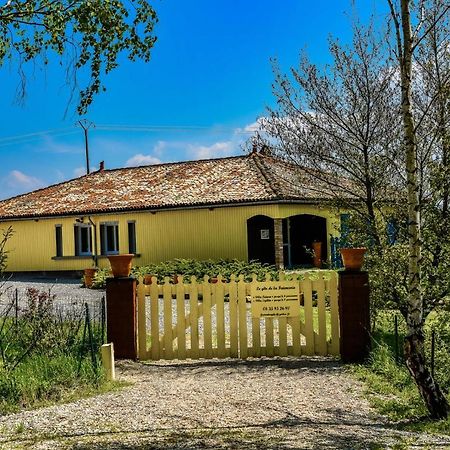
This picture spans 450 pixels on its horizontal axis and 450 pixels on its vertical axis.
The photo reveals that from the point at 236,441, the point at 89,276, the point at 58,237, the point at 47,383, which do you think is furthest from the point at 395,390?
the point at 58,237

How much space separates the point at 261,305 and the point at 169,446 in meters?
4.13

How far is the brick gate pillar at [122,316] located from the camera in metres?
8.77

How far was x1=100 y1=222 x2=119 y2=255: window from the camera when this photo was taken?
2733 centimetres

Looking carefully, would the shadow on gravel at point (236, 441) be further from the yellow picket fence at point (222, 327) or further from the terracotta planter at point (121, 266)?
the terracotta planter at point (121, 266)

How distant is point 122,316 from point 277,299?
2176 millimetres

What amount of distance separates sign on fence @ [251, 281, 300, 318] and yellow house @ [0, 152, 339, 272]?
15.0 meters

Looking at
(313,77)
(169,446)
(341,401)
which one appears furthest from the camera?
(313,77)

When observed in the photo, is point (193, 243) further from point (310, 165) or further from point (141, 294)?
point (141, 294)

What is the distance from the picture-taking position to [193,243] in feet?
83.9

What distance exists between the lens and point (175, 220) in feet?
85.0

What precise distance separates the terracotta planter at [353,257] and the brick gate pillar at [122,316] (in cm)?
295

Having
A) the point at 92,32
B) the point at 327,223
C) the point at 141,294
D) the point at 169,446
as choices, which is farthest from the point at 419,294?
the point at 327,223

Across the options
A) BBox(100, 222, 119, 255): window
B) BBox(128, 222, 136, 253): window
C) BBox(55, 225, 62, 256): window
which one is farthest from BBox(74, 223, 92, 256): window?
BBox(128, 222, 136, 253): window

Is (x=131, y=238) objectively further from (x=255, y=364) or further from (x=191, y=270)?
(x=255, y=364)
